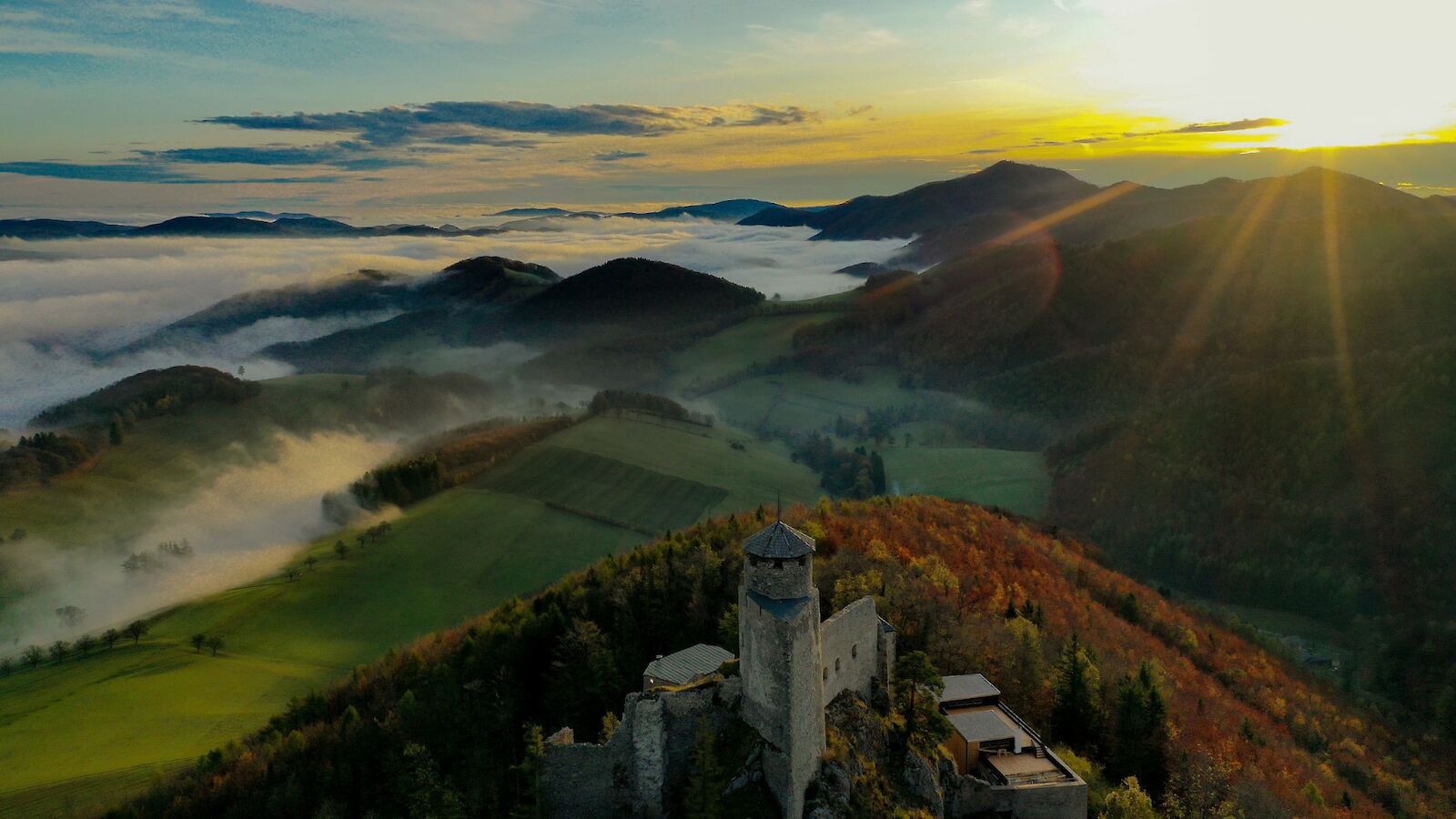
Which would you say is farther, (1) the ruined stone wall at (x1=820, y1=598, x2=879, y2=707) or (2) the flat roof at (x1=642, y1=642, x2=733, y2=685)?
(2) the flat roof at (x1=642, y1=642, x2=733, y2=685)

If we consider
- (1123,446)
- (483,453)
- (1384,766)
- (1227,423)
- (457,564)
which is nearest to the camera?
(1384,766)

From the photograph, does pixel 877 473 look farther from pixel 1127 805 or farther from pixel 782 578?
pixel 782 578

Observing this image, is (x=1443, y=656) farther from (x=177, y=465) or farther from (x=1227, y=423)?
(x=177, y=465)

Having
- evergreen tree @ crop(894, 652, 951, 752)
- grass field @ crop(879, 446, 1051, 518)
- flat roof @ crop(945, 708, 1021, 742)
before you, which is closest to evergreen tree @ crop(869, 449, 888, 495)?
grass field @ crop(879, 446, 1051, 518)

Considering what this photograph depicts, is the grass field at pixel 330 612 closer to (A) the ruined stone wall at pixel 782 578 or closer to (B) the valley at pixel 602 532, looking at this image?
(B) the valley at pixel 602 532

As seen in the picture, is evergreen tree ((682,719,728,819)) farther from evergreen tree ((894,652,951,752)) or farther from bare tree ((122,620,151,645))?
bare tree ((122,620,151,645))

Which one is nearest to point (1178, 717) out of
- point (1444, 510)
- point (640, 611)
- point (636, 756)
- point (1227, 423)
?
point (640, 611)
